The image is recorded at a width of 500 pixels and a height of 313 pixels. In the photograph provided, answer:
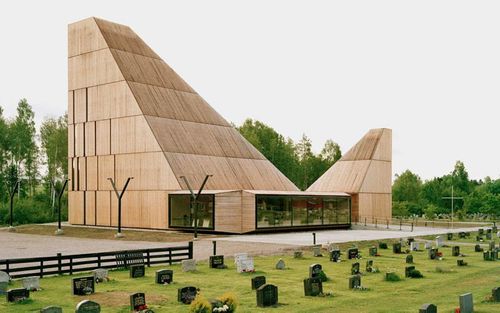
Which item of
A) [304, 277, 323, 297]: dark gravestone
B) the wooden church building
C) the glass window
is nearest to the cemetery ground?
[304, 277, 323, 297]: dark gravestone

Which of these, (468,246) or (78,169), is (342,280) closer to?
(468,246)

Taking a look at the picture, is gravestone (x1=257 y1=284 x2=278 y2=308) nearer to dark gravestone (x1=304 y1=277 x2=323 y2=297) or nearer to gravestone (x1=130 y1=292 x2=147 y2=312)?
dark gravestone (x1=304 y1=277 x2=323 y2=297)

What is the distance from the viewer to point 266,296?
1712 cm

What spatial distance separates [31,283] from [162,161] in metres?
31.3

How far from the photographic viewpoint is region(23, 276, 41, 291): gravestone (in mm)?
19422

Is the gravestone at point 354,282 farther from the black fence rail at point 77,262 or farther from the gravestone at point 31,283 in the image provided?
the gravestone at point 31,283

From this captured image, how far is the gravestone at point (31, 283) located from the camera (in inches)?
765

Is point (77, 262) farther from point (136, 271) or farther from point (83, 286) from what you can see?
point (83, 286)

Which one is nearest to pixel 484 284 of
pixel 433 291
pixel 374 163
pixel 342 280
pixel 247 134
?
pixel 433 291

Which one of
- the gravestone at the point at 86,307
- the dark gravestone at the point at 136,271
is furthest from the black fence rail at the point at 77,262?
the gravestone at the point at 86,307

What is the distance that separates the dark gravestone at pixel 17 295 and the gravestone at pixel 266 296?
7.35 metres

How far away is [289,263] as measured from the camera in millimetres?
27703

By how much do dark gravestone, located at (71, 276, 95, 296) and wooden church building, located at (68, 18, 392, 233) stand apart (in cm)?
2597

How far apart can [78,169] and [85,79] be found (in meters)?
9.23
